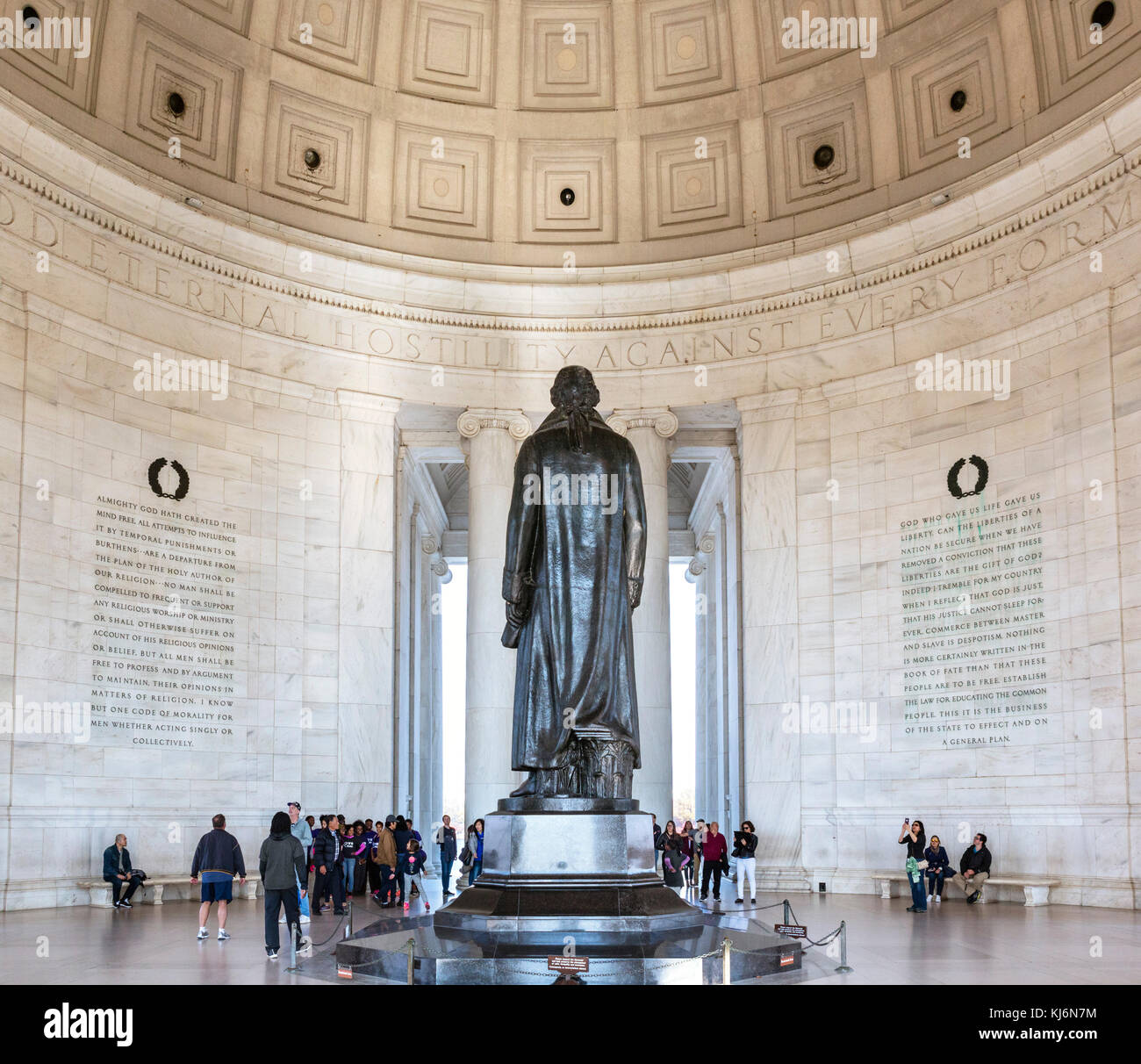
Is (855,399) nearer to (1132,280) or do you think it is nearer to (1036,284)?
(1036,284)

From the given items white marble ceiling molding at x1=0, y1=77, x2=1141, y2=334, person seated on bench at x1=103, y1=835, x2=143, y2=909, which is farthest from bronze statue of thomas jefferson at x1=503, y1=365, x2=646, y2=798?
white marble ceiling molding at x1=0, y1=77, x2=1141, y2=334

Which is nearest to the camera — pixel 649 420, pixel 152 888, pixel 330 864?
pixel 330 864

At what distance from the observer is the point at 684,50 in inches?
1077

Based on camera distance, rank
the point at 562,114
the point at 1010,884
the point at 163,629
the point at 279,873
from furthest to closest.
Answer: the point at 562,114
the point at 163,629
the point at 1010,884
the point at 279,873

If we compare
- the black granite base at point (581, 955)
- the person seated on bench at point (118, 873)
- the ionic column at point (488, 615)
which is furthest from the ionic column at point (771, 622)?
the black granite base at point (581, 955)

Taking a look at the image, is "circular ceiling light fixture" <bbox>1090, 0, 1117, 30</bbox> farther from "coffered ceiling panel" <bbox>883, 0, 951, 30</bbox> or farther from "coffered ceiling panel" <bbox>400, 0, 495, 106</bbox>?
"coffered ceiling panel" <bbox>400, 0, 495, 106</bbox>

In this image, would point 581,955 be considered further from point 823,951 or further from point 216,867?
point 216,867

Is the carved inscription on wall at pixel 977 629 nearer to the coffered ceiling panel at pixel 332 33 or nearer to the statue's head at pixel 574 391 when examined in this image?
the statue's head at pixel 574 391

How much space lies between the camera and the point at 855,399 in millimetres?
24938

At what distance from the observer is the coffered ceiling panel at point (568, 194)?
91.9ft

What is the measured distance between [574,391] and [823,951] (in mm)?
6248

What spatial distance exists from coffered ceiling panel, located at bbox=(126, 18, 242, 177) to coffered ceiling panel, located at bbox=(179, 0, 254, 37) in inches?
26.9

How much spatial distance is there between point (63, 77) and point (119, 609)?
359 inches

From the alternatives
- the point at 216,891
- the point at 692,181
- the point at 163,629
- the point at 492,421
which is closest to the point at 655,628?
the point at 492,421
